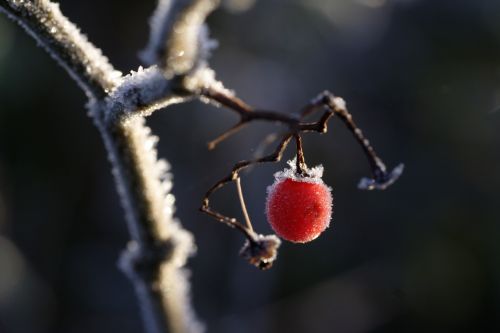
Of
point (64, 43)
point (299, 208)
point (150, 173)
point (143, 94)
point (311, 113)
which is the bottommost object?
point (311, 113)

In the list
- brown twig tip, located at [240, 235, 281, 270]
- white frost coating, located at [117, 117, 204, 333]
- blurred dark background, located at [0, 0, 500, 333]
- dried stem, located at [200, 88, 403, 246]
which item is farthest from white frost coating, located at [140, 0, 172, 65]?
blurred dark background, located at [0, 0, 500, 333]

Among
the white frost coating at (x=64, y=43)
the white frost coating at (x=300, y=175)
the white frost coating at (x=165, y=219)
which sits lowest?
the white frost coating at (x=300, y=175)

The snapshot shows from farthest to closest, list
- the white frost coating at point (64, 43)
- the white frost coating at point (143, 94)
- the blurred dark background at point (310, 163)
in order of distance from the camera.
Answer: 1. the blurred dark background at point (310, 163)
2. the white frost coating at point (64, 43)
3. the white frost coating at point (143, 94)

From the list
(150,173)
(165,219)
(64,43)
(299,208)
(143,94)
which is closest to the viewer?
(143,94)

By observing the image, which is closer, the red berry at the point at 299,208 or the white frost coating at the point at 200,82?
the white frost coating at the point at 200,82

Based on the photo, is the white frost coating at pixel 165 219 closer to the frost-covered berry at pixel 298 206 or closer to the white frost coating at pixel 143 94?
the white frost coating at pixel 143 94

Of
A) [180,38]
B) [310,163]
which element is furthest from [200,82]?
[310,163]

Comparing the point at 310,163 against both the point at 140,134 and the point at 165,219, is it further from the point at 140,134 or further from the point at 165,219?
the point at 140,134

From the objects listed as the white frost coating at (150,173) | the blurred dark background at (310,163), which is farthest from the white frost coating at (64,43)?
the blurred dark background at (310,163)
